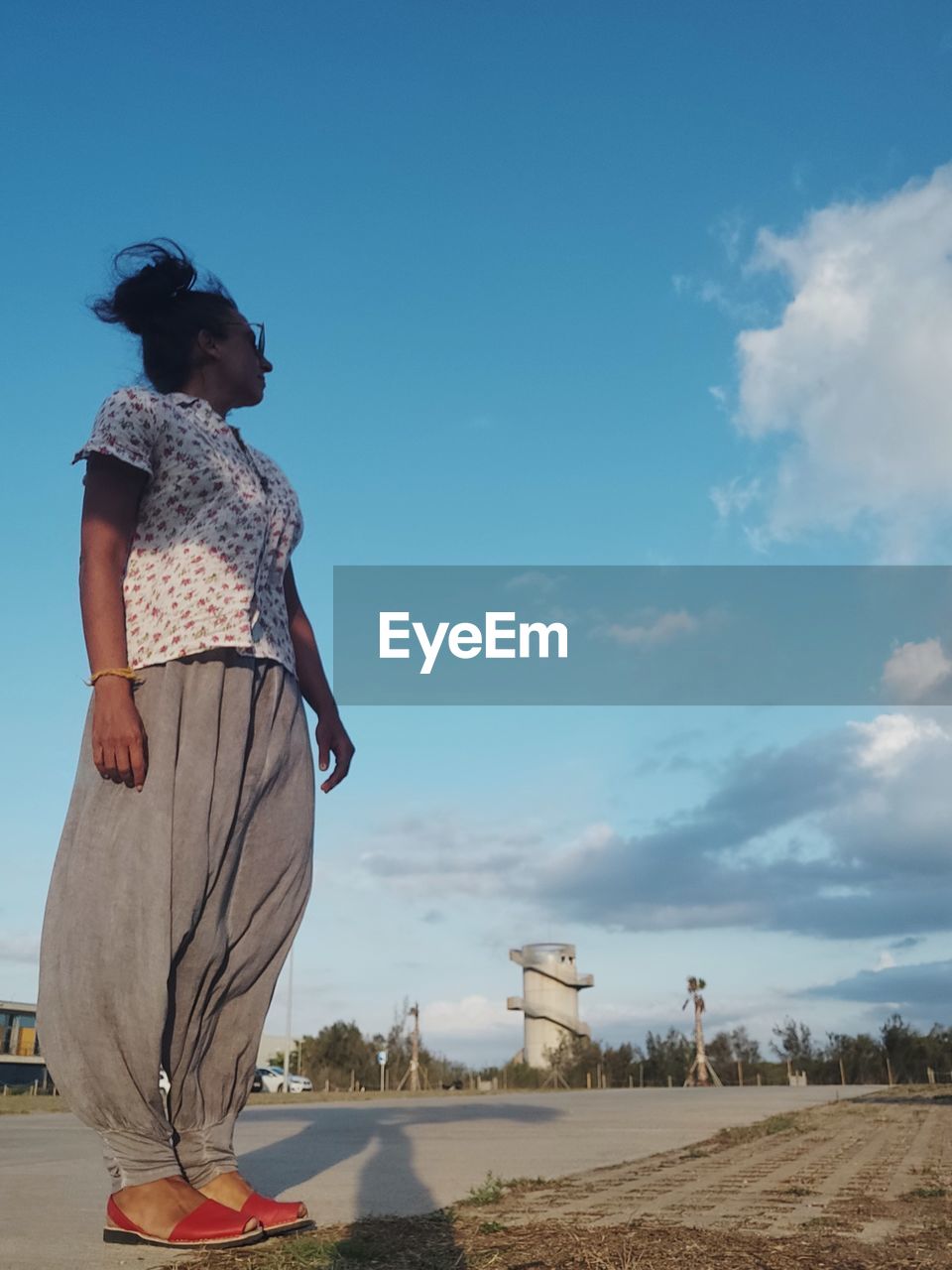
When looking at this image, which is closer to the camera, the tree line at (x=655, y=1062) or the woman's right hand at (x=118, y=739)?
the woman's right hand at (x=118, y=739)

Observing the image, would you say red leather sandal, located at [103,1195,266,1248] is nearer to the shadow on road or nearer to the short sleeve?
the shadow on road

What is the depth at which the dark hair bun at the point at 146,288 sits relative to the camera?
3295 millimetres

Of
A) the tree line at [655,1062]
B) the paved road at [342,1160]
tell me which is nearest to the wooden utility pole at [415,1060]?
the tree line at [655,1062]

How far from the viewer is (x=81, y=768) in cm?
281

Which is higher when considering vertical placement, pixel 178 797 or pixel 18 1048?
pixel 178 797

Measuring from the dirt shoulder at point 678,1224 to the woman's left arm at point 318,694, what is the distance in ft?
4.27

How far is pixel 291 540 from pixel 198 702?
25.7 inches

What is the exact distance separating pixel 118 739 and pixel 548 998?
59.4m

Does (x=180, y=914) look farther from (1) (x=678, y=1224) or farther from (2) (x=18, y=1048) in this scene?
(2) (x=18, y=1048)

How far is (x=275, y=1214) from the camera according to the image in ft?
8.84

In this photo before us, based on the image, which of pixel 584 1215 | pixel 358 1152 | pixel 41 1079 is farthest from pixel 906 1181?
pixel 41 1079

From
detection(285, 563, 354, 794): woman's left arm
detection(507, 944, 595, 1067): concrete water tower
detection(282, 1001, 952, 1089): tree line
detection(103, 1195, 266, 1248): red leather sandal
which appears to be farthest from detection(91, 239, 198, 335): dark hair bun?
detection(507, 944, 595, 1067): concrete water tower

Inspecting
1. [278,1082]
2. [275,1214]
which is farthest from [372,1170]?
[278,1082]

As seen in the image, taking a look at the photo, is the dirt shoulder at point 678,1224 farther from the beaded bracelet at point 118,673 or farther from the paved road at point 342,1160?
the beaded bracelet at point 118,673
